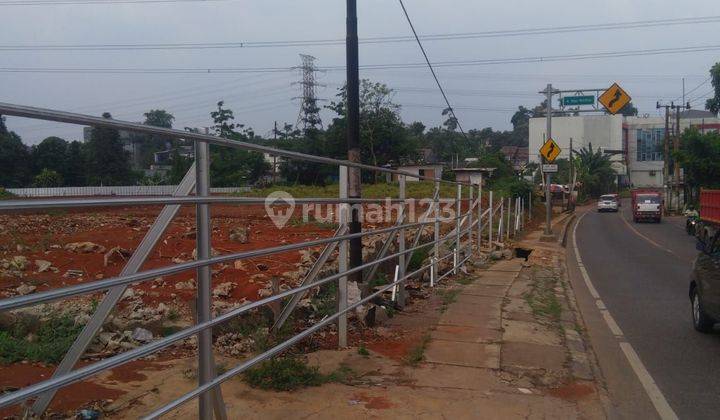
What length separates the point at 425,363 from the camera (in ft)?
22.6

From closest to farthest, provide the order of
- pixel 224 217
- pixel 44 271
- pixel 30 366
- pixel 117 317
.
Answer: pixel 44 271
pixel 30 366
pixel 224 217
pixel 117 317

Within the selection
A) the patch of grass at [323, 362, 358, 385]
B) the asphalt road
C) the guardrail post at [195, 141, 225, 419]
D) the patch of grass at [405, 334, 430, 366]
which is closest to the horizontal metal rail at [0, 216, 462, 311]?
the guardrail post at [195, 141, 225, 419]

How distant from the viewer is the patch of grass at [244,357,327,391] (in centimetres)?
560

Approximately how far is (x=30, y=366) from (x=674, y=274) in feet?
52.1

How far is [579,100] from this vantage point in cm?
2891

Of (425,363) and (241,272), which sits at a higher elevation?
(241,272)

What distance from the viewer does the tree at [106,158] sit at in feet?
11.0

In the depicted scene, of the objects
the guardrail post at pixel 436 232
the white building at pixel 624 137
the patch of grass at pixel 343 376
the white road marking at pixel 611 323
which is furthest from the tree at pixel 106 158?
the white building at pixel 624 137

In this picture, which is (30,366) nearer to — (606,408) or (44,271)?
(44,271)

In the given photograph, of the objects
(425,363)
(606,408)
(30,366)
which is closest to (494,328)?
(425,363)

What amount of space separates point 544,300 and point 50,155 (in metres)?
10.1

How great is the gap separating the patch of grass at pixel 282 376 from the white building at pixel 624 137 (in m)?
A: 82.0

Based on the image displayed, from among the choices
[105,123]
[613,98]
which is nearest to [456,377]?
[105,123]

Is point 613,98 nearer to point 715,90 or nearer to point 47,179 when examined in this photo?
point 715,90
